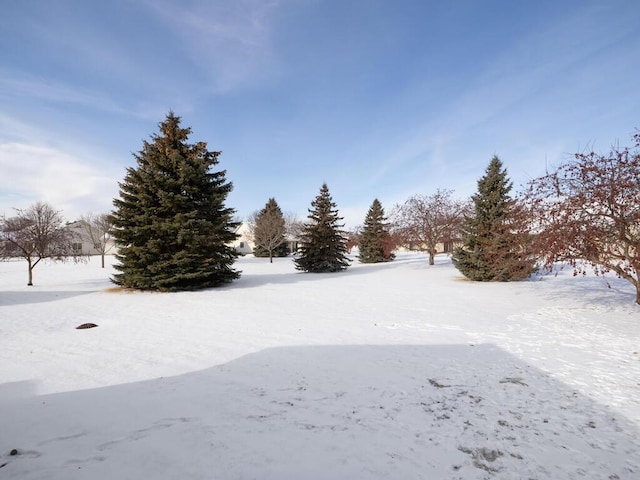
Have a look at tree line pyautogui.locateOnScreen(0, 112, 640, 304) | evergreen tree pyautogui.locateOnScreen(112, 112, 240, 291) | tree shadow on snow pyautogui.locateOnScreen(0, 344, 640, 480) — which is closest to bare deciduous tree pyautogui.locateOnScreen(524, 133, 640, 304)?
tree line pyautogui.locateOnScreen(0, 112, 640, 304)

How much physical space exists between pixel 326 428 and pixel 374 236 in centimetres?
3009

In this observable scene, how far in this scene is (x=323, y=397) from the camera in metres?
3.72

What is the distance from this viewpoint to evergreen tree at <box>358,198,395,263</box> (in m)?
31.9

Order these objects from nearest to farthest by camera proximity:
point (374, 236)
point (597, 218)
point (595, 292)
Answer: point (597, 218) → point (595, 292) → point (374, 236)

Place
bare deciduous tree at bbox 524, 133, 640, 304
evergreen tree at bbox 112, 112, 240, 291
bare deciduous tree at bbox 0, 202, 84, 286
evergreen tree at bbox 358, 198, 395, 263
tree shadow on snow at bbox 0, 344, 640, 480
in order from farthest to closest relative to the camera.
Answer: evergreen tree at bbox 358, 198, 395, 263 → bare deciduous tree at bbox 0, 202, 84, 286 → evergreen tree at bbox 112, 112, 240, 291 → bare deciduous tree at bbox 524, 133, 640, 304 → tree shadow on snow at bbox 0, 344, 640, 480

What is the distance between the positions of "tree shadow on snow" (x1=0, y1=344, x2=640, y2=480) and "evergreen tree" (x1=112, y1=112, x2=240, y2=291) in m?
9.35

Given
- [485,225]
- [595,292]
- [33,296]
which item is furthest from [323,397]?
[485,225]

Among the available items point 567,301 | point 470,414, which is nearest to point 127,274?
point 470,414

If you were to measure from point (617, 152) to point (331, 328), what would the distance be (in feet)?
28.9

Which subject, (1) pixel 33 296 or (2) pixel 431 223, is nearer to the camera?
(1) pixel 33 296

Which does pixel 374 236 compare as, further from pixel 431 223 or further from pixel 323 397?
pixel 323 397

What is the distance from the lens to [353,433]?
2936mm

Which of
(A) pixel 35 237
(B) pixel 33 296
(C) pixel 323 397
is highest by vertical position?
(A) pixel 35 237

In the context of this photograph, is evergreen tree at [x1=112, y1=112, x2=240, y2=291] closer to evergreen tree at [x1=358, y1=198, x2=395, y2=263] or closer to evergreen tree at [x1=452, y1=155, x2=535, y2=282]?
evergreen tree at [x1=452, y1=155, x2=535, y2=282]
